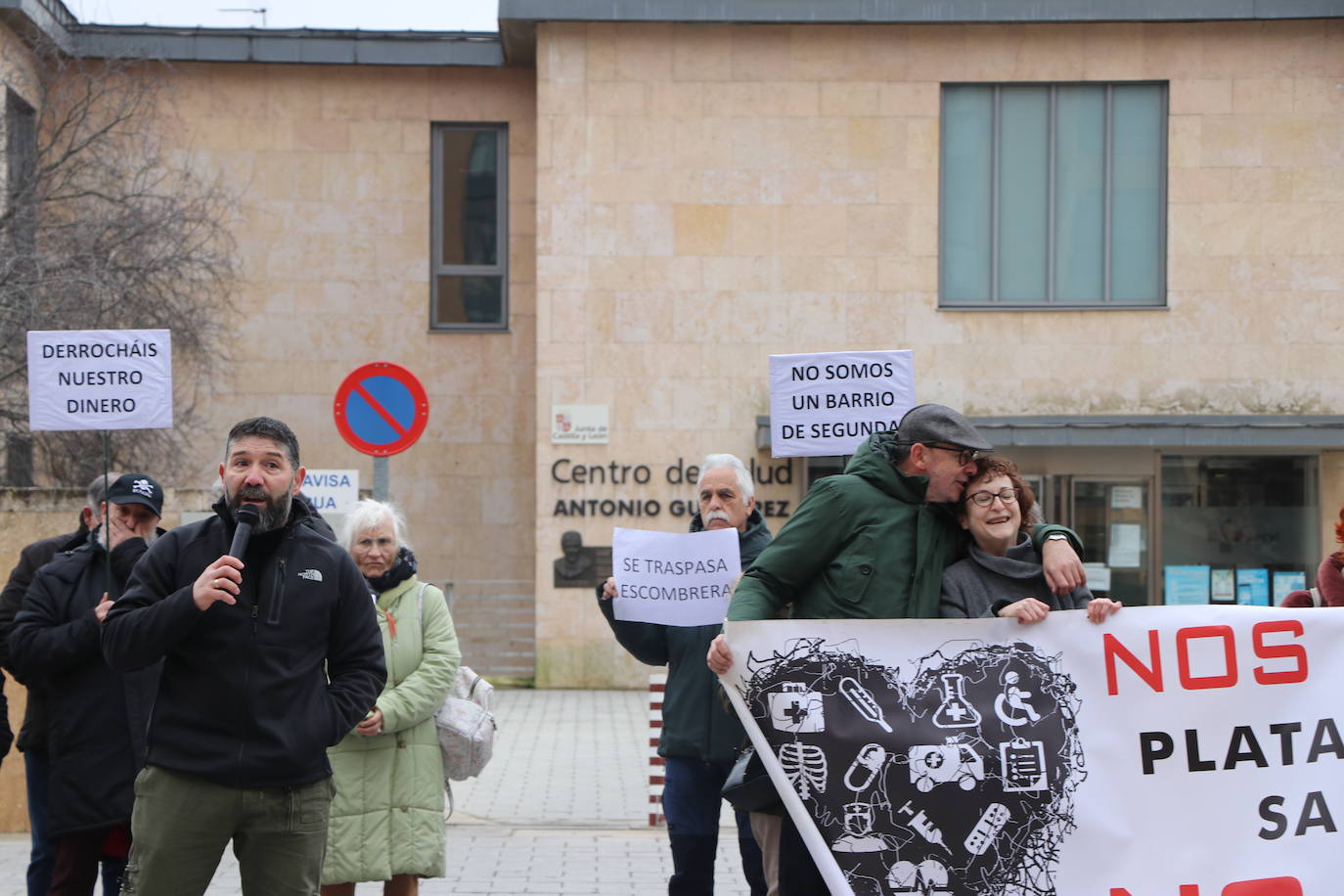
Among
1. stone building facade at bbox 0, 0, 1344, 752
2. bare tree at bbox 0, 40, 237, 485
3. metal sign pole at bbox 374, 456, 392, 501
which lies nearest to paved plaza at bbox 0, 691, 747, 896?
metal sign pole at bbox 374, 456, 392, 501

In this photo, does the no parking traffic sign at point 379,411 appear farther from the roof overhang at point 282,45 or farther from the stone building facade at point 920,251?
the roof overhang at point 282,45

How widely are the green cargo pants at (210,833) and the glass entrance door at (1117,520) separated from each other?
13.6 m

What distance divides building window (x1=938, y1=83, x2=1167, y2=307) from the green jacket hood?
12.6m

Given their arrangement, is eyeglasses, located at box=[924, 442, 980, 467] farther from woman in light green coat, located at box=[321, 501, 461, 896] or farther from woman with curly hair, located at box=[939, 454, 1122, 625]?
woman in light green coat, located at box=[321, 501, 461, 896]

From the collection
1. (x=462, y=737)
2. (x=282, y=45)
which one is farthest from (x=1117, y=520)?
(x=462, y=737)

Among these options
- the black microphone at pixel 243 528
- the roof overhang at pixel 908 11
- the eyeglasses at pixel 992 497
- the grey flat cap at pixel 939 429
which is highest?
the roof overhang at pixel 908 11

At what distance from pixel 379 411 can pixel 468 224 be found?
9262 millimetres

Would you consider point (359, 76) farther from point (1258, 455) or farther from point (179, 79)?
point (1258, 455)

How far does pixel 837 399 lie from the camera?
7.45 meters

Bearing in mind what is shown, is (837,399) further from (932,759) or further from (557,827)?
(557,827)

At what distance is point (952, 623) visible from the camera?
4812 millimetres

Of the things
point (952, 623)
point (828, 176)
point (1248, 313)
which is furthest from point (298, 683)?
point (1248, 313)

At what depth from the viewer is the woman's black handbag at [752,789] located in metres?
5.03

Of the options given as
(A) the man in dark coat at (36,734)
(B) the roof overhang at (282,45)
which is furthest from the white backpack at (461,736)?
(B) the roof overhang at (282,45)
